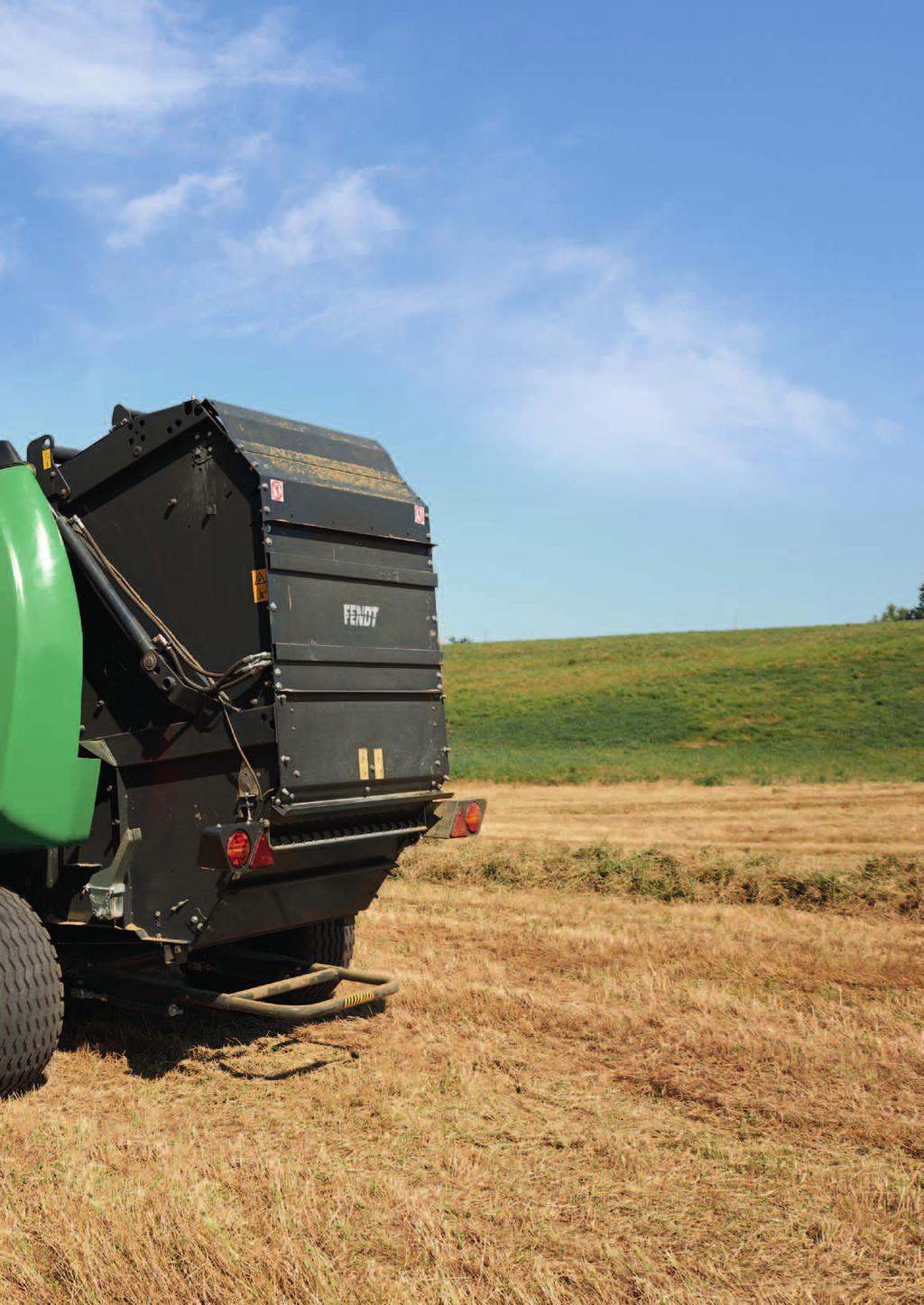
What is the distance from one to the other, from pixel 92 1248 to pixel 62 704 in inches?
102

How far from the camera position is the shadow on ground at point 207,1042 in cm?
571

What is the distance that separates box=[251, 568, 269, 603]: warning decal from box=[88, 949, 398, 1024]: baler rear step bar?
190cm

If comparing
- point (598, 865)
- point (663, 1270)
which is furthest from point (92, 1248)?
point (598, 865)

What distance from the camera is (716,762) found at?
28.0 m

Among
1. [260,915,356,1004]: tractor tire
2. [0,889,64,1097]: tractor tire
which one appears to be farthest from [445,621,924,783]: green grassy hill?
[0,889,64,1097]: tractor tire

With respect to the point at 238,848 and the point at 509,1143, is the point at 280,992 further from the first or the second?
the point at 509,1143

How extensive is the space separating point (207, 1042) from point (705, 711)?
31.7 metres

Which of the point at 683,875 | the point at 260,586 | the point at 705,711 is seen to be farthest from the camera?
the point at 705,711

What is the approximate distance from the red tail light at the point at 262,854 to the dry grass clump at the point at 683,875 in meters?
5.41

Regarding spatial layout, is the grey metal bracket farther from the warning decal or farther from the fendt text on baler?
the warning decal

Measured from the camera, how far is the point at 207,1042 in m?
6.19

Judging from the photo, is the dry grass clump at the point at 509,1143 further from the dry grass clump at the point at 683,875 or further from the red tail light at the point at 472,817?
the dry grass clump at the point at 683,875

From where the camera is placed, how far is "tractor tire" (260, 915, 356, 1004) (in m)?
6.75

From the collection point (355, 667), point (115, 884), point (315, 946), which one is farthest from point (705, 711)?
point (115, 884)
